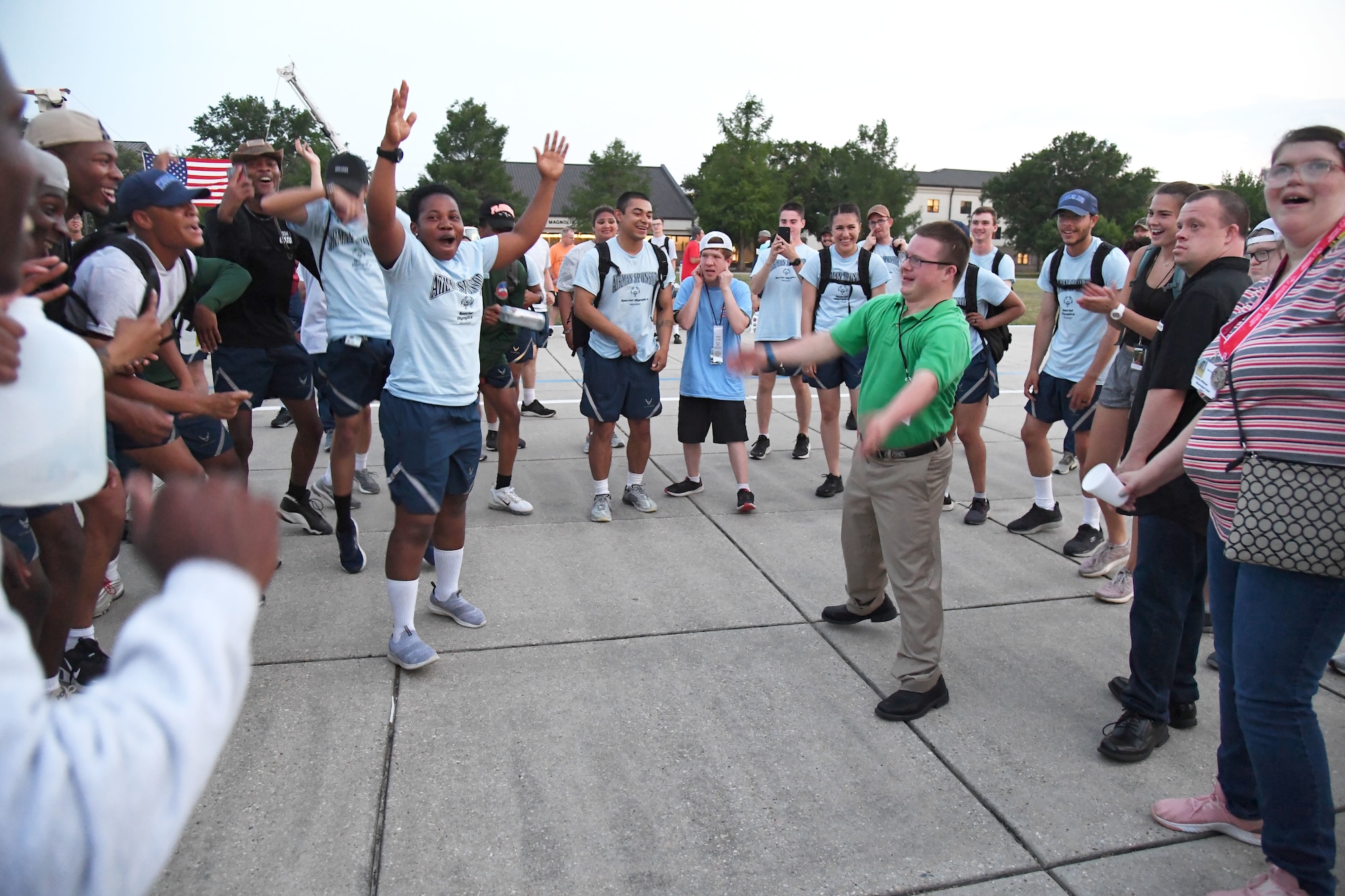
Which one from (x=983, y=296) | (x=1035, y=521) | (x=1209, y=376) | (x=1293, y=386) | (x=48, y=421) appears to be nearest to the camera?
(x=48, y=421)

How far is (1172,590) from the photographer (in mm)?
2902

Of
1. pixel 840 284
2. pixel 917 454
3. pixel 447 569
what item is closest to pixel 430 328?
pixel 447 569

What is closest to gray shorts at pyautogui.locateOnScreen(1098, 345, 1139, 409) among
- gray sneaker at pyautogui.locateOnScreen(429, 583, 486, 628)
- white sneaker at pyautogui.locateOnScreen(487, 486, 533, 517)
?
gray sneaker at pyautogui.locateOnScreen(429, 583, 486, 628)

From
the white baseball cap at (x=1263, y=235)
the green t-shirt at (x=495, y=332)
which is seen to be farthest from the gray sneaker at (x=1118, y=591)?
the green t-shirt at (x=495, y=332)

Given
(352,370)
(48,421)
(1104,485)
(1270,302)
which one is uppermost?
(1270,302)

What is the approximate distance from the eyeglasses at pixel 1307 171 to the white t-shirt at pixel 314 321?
17.6 feet

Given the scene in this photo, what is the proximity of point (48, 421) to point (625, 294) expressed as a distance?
15.4 feet

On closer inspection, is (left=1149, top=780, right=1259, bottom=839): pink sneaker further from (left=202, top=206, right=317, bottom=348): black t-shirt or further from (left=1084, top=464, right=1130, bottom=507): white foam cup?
(left=202, top=206, right=317, bottom=348): black t-shirt

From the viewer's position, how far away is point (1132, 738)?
2.95m

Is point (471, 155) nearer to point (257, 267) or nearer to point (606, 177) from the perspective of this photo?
point (606, 177)

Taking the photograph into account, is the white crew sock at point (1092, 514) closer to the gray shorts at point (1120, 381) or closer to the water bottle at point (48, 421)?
the gray shorts at point (1120, 381)

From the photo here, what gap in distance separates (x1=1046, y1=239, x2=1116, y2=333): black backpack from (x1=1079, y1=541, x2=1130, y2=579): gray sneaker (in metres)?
1.45

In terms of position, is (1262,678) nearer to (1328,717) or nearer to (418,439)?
(1328,717)

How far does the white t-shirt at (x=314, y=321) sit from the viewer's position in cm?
591
